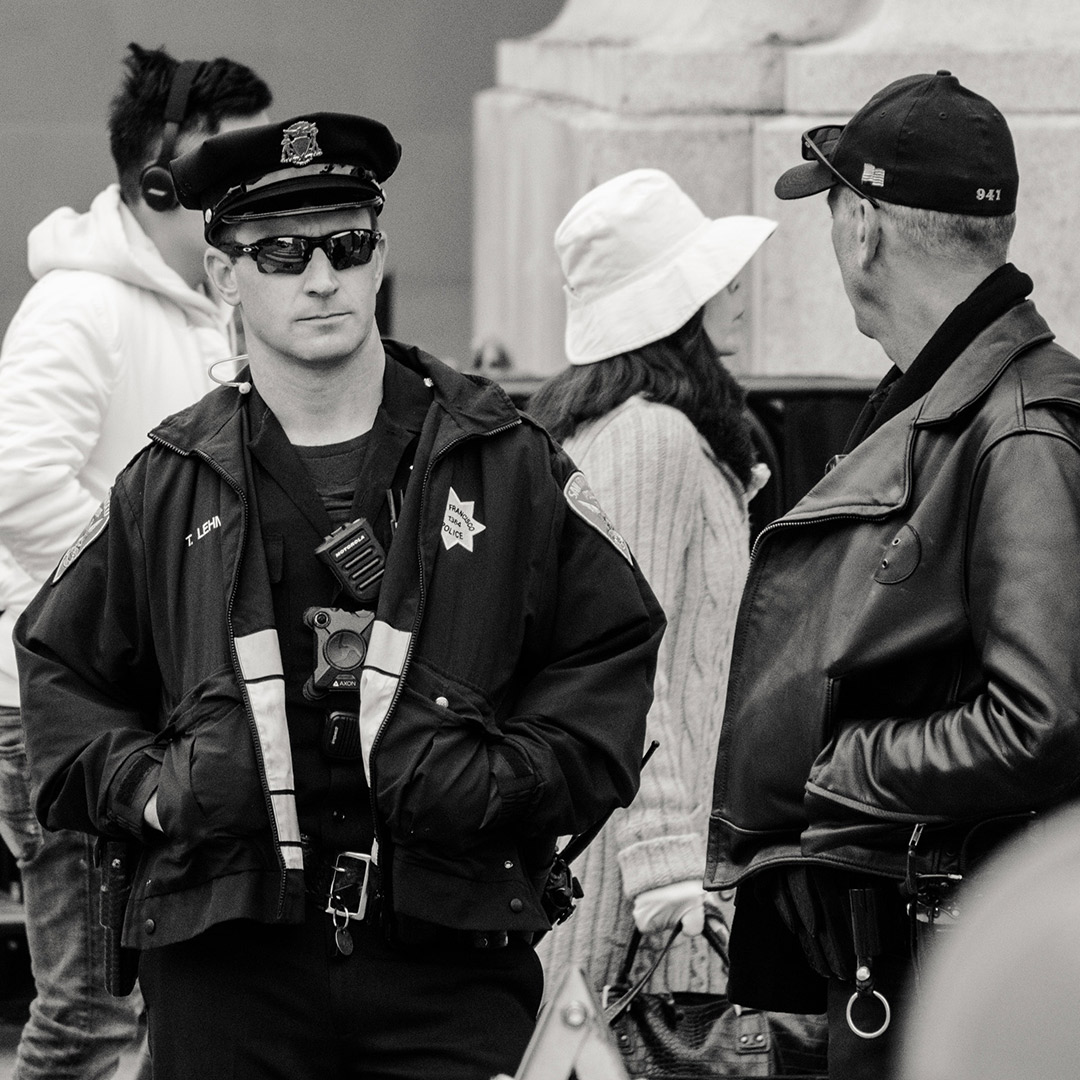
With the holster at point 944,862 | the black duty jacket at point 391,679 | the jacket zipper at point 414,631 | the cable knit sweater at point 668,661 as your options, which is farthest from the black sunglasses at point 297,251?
the holster at point 944,862

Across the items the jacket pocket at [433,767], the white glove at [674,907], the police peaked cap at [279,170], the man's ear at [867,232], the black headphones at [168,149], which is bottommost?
the white glove at [674,907]

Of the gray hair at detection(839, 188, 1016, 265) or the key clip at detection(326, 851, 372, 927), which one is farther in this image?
the gray hair at detection(839, 188, 1016, 265)

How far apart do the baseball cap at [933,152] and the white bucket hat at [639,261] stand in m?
1.07

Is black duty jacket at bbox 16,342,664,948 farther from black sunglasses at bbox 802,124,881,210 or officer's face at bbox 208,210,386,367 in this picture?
black sunglasses at bbox 802,124,881,210

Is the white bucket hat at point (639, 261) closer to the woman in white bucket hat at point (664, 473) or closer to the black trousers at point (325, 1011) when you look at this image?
the woman in white bucket hat at point (664, 473)

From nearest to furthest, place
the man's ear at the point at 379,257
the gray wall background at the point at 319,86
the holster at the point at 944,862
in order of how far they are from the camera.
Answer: the holster at the point at 944,862 → the man's ear at the point at 379,257 → the gray wall background at the point at 319,86

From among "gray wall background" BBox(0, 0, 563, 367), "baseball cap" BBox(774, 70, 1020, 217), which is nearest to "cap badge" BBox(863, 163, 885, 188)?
"baseball cap" BBox(774, 70, 1020, 217)

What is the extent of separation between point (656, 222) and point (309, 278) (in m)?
1.39

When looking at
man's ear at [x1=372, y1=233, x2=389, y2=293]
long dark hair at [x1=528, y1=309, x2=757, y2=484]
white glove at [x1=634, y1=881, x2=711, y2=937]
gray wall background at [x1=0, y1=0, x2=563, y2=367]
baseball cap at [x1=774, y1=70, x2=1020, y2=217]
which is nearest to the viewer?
baseball cap at [x1=774, y1=70, x2=1020, y2=217]

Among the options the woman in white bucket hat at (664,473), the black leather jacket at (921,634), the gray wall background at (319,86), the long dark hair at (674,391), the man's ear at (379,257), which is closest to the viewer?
the black leather jacket at (921,634)

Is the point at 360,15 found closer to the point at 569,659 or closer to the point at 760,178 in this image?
the point at 760,178

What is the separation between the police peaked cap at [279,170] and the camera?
2.93 metres

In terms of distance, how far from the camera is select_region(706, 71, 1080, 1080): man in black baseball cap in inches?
103

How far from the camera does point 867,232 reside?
9.77 ft
